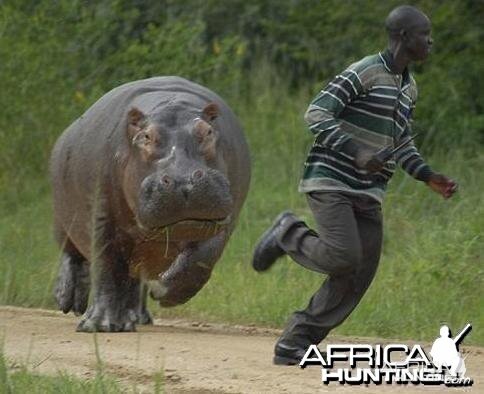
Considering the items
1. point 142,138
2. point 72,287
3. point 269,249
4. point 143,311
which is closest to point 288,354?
point 269,249

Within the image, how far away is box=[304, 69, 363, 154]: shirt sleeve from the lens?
6.45 m

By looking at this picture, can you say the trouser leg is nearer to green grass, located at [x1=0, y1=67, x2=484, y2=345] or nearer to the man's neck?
the man's neck

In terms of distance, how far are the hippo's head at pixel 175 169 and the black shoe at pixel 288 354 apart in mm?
1217

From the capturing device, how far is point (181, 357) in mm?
7047

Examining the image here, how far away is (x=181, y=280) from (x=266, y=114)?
752cm

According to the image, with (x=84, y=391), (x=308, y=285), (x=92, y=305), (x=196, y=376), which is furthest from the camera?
(x=308, y=285)

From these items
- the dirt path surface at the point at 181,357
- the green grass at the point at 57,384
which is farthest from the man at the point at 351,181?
the green grass at the point at 57,384

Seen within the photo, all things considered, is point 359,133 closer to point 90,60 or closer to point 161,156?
point 161,156

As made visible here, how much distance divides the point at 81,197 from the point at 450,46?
5995mm

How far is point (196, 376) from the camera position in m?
6.43

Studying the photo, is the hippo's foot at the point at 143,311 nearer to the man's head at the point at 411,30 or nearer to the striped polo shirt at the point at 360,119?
the striped polo shirt at the point at 360,119

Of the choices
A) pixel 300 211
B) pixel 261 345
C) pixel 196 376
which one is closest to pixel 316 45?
pixel 300 211

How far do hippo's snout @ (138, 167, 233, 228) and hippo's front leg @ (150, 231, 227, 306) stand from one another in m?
0.45

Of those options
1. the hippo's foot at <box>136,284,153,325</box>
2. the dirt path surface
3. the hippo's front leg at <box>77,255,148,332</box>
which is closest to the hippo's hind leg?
the dirt path surface
